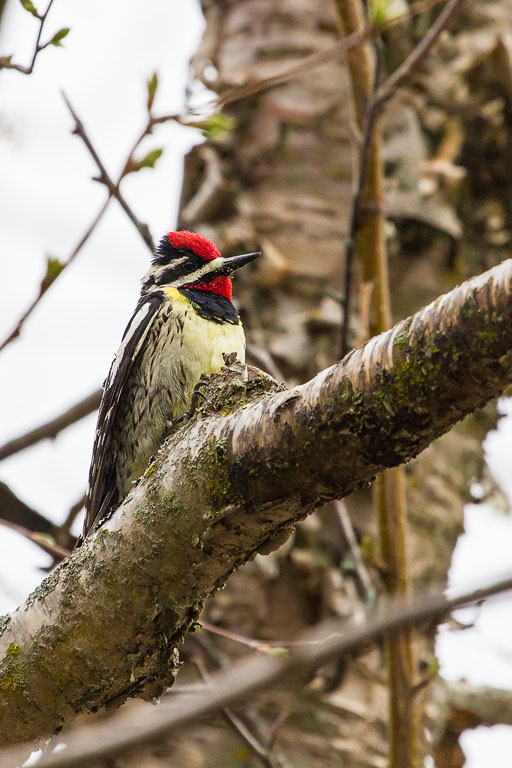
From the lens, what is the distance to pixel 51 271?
2.19 metres

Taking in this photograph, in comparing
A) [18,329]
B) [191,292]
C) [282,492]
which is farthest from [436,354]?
[191,292]

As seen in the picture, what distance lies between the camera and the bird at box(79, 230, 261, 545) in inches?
136

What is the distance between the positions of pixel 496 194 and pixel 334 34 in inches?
48.2

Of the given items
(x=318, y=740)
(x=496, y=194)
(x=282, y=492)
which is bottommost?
(x=318, y=740)

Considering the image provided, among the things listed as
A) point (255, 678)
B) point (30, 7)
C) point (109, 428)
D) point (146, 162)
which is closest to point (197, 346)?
point (109, 428)

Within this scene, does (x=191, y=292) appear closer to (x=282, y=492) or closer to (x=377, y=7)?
(x=377, y=7)

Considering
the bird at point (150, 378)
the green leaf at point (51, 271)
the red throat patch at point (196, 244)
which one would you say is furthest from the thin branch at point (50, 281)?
the red throat patch at point (196, 244)

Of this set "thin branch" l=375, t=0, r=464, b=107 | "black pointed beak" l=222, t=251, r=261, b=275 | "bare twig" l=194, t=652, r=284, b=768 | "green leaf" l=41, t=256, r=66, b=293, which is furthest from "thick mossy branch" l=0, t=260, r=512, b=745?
"black pointed beak" l=222, t=251, r=261, b=275

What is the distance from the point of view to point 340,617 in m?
3.87

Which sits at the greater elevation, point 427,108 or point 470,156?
point 427,108

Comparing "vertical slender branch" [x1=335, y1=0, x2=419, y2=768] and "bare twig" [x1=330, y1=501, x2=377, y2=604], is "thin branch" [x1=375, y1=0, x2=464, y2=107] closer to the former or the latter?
"vertical slender branch" [x1=335, y1=0, x2=419, y2=768]

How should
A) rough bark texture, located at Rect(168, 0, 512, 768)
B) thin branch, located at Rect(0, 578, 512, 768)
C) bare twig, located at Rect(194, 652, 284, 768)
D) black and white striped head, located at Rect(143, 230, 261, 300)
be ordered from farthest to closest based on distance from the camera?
black and white striped head, located at Rect(143, 230, 261, 300), rough bark texture, located at Rect(168, 0, 512, 768), bare twig, located at Rect(194, 652, 284, 768), thin branch, located at Rect(0, 578, 512, 768)

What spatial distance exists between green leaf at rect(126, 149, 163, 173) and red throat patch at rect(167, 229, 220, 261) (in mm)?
1670

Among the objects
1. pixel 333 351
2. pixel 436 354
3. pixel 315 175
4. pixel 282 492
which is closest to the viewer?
pixel 436 354
